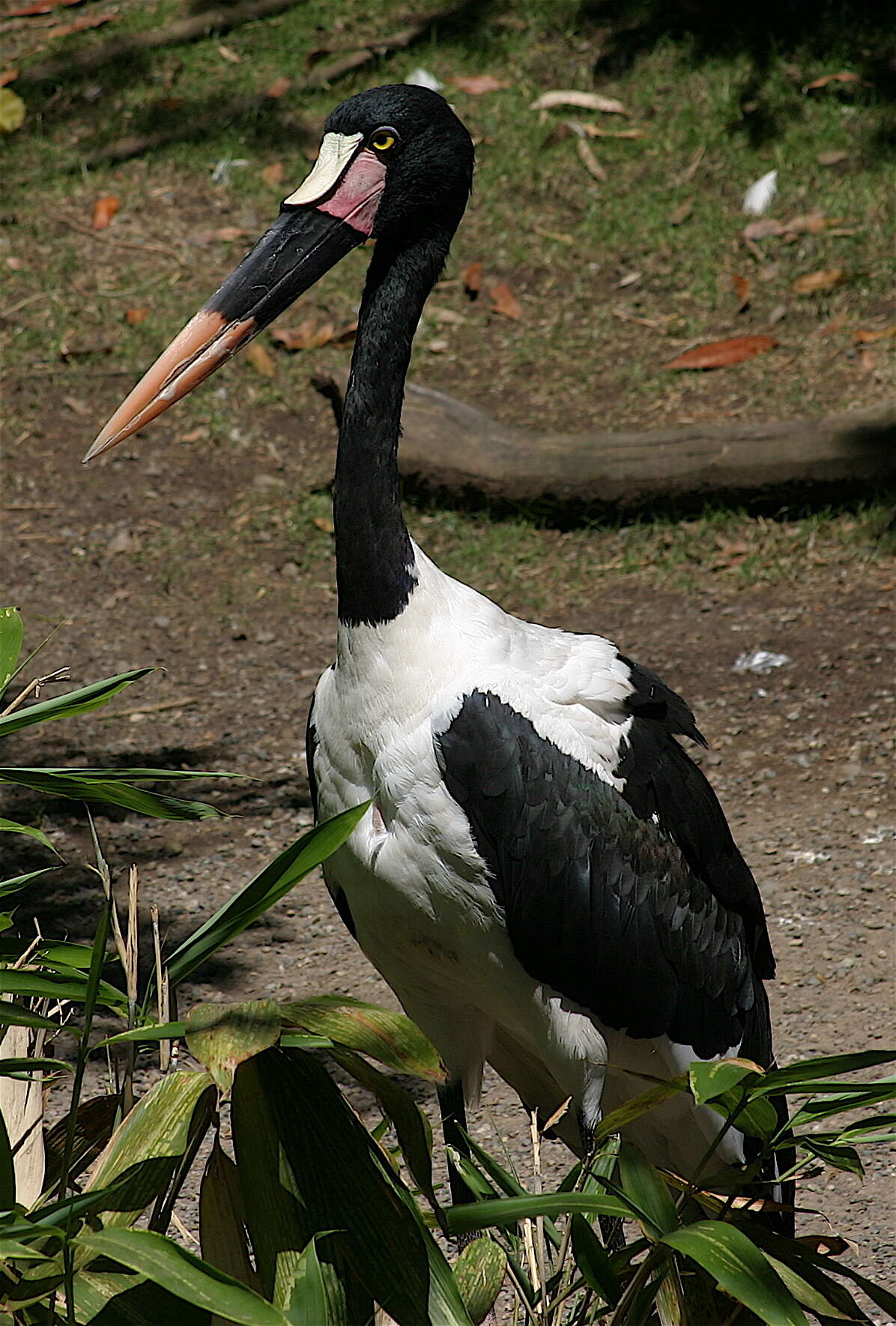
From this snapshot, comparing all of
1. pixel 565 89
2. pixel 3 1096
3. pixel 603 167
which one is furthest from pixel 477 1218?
pixel 565 89

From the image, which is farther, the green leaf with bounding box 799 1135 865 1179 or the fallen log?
the fallen log

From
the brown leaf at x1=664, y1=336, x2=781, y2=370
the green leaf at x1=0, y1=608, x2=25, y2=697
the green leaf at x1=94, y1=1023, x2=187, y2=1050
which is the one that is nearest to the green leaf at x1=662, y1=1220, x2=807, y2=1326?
the green leaf at x1=94, y1=1023, x2=187, y2=1050

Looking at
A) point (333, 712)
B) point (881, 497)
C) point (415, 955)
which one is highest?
point (333, 712)

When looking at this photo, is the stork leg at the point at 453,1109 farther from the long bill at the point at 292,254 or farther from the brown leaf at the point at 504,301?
the brown leaf at the point at 504,301

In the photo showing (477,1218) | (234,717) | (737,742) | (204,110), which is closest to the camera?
(477,1218)

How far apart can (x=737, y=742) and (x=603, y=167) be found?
358cm

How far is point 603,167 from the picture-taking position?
282 inches

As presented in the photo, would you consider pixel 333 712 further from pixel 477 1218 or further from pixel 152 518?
pixel 152 518

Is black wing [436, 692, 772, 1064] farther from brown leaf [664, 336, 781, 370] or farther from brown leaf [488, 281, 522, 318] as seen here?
brown leaf [488, 281, 522, 318]

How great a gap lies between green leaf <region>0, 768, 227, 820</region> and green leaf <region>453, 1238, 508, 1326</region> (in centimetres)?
51

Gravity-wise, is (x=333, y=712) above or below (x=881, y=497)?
above

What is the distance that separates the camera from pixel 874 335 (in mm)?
5996

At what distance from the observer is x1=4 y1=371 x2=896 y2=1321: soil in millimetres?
3674

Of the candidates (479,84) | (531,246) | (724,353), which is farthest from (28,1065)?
(479,84)
